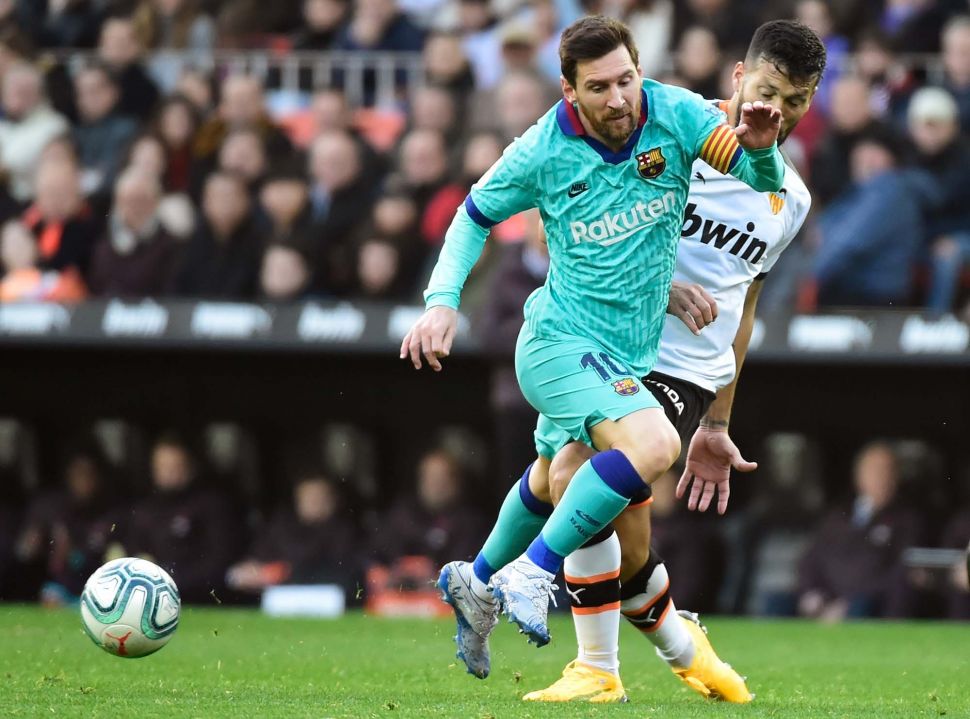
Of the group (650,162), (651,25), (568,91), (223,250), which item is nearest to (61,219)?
(223,250)

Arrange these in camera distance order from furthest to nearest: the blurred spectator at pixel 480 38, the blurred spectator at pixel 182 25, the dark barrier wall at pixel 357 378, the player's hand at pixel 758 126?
the blurred spectator at pixel 182 25 → the blurred spectator at pixel 480 38 → the dark barrier wall at pixel 357 378 → the player's hand at pixel 758 126

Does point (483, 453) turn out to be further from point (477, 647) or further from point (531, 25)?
point (477, 647)

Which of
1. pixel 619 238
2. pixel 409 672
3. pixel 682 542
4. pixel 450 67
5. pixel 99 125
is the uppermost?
pixel 619 238

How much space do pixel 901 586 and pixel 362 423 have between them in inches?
147

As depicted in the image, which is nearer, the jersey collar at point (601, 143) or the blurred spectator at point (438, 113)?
the jersey collar at point (601, 143)

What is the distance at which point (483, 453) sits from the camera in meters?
11.7

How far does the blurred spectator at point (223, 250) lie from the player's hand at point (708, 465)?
5497mm

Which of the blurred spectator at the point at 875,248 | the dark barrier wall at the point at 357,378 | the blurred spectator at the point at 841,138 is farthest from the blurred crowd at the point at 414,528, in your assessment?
the blurred spectator at the point at 841,138

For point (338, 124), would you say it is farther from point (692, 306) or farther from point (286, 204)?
point (692, 306)

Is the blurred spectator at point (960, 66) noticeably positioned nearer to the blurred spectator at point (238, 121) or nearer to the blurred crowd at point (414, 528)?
the blurred crowd at point (414, 528)

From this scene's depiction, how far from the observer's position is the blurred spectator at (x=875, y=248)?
10.3 m

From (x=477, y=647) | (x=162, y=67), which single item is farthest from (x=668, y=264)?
(x=162, y=67)

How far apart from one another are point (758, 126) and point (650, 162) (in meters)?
0.47

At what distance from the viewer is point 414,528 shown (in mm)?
11102
